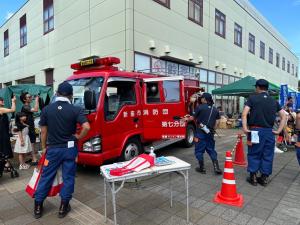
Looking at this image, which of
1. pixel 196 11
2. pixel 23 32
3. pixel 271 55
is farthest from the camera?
pixel 271 55

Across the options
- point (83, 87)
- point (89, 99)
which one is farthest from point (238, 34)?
point (89, 99)

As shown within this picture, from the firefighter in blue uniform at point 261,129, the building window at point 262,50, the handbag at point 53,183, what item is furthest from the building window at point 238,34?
the handbag at point 53,183

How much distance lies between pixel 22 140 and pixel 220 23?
16357mm

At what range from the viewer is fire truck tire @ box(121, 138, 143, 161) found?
530cm

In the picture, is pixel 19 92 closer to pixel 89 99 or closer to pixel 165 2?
pixel 165 2

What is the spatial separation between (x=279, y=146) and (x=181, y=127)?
4.29 metres

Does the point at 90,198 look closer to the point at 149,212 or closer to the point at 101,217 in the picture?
the point at 101,217

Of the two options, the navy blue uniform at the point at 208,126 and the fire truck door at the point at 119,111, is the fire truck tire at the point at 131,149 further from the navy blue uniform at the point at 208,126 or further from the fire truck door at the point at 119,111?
the navy blue uniform at the point at 208,126

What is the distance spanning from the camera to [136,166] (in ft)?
9.74

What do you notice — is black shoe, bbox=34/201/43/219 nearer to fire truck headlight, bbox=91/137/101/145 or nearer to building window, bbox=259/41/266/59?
fire truck headlight, bbox=91/137/101/145

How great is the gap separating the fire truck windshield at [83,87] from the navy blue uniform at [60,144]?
150 cm

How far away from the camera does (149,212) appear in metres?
3.54

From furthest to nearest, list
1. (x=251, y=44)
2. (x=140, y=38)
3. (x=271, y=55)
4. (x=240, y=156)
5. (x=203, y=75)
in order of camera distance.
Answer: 1. (x=271, y=55)
2. (x=251, y=44)
3. (x=203, y=75)
4. (x=140, y=38)
5. (x=240, y=156)

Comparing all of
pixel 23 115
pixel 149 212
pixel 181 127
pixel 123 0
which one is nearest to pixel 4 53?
pixel 123 0
